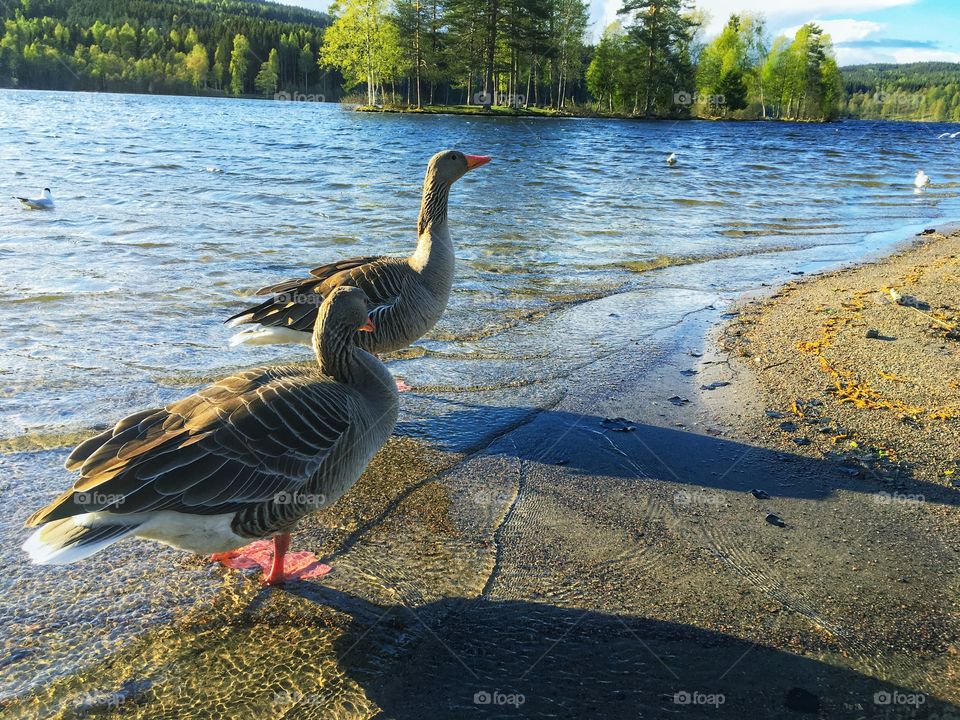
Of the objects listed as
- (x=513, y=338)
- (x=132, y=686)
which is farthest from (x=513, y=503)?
(x=513, y=338)

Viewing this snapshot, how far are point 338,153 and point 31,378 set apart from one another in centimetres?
2721

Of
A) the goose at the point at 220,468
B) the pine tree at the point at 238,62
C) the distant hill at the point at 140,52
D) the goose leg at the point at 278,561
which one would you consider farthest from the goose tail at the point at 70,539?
the pine tree at the point at 238,62

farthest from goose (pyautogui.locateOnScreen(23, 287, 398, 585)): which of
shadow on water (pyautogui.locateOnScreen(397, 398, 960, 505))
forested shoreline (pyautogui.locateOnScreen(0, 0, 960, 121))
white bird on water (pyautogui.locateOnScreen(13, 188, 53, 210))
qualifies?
forested shoreline (pyautogui.locateOnScreen(0, 0, 960, 121))

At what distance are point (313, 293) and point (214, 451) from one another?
3.11 m

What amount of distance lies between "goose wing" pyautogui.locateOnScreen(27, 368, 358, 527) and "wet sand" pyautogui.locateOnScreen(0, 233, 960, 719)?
0.75 meters

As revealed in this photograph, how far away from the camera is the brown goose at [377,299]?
595 cm

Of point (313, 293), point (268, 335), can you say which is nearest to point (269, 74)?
point (313, 293)

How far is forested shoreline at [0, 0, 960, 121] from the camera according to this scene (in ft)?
263

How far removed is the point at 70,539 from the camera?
2912mm

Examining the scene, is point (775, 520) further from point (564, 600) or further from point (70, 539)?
point (70, 539)

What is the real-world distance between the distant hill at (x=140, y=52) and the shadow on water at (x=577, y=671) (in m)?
139

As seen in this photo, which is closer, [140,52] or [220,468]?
[220,468]

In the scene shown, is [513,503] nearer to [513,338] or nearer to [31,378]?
[513,338]

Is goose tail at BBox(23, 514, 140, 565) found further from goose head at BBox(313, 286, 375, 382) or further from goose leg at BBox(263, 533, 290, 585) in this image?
goose head at BBox(313, 286, 375, 382)
